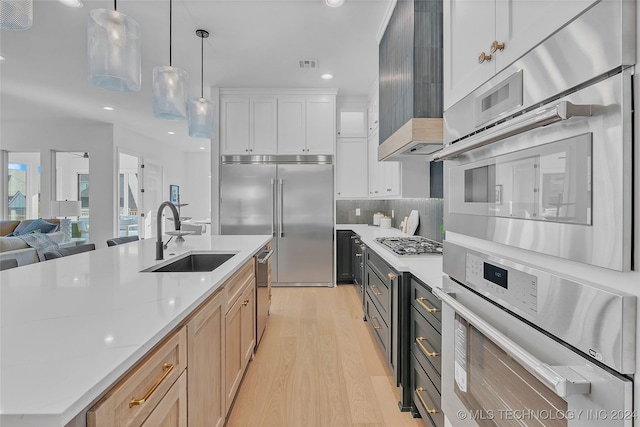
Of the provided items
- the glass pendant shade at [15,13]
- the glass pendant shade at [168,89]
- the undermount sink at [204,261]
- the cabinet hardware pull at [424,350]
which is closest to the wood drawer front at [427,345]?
the cabinet hardware pull at [424,350]

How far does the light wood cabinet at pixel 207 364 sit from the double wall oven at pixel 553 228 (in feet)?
3.10

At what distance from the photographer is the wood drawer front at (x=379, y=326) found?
88.9 inches

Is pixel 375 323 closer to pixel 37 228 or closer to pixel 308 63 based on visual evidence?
pixel 308 63

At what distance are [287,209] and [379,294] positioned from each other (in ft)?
7.83

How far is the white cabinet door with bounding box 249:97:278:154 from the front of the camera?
4.56 m

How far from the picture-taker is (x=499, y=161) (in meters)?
0.86

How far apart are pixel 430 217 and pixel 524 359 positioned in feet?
8.27

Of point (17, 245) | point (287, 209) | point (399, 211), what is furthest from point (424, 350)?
point (17, 245)

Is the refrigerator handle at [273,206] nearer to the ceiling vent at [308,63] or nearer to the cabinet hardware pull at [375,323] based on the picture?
the ceiling vent at [308,63]

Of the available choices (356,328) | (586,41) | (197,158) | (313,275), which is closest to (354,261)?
(313,275)

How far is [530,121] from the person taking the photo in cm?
65

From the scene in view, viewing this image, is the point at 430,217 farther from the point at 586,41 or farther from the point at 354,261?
the point at 586,41

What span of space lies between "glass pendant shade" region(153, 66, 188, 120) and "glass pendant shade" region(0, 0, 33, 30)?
92 centimetres

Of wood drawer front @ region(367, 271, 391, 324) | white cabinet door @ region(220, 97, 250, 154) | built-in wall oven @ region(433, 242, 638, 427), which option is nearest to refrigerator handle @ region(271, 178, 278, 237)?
white cabinet door @ region(220, 97, 250, 154)
